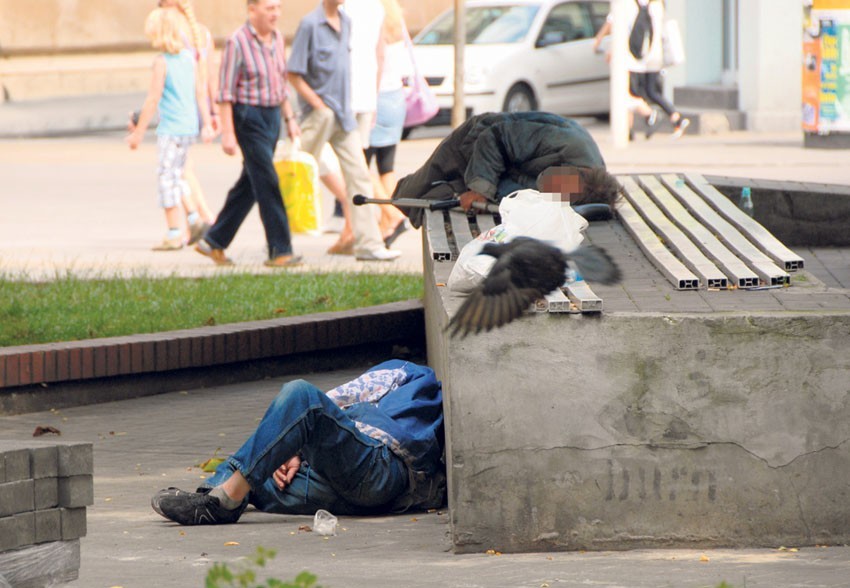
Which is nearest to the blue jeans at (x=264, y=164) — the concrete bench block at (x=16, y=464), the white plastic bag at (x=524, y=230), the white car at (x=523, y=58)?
the white plastic bag at (x=524, y=230)

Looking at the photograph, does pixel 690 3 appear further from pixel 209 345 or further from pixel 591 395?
pixel 591 395

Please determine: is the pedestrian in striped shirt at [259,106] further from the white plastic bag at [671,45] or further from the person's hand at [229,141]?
the white plastic bag at [671,45]

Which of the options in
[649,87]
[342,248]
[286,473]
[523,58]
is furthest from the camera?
[523,58]

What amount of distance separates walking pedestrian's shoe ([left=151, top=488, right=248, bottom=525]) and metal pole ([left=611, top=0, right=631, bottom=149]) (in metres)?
14.0

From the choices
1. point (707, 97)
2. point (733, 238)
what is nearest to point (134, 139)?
point (733, 238)

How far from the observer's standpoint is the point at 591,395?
4.69 meters

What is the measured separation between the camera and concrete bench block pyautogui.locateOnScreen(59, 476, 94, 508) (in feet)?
12.5

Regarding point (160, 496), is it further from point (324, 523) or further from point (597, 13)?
point (597, 13)

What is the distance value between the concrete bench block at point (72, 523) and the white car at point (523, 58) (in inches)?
669

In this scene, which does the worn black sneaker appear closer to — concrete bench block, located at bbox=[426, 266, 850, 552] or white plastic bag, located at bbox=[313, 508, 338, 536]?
white plastic bag, located at bbox=[313, 508, 338, 536]

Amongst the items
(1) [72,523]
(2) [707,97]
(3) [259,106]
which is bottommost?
(1) [72,523]

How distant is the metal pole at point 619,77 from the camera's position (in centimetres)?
1861

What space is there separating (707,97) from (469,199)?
1549 centimetres

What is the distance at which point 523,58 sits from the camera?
21297mm
